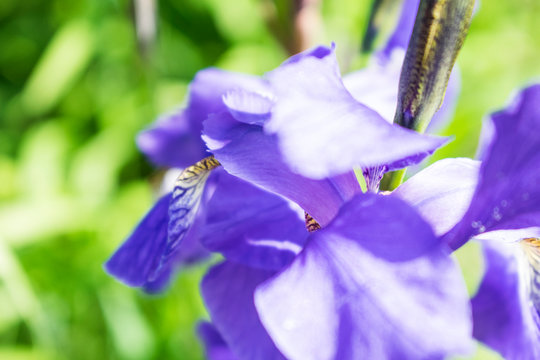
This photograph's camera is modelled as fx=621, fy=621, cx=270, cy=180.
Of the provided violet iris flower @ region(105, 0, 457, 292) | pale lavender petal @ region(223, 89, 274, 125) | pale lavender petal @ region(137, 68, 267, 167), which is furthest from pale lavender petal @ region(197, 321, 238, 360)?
pale lavender petal @ region(223, 89, 274, 125)

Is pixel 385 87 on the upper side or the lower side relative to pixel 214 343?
upper

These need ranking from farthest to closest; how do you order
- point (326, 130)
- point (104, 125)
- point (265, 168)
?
1. point (104, 125)
2. point (265, 168)
3. point (326, 130)

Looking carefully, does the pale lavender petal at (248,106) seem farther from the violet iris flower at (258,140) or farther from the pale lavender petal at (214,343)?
the pale lavender petal at (214,343)

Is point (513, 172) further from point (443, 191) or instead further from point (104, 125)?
point (104, 125)

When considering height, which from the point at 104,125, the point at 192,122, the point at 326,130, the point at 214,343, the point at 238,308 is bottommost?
the point at 104,125

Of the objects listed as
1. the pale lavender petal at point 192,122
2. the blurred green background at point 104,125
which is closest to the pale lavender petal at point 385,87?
the pale lavender petal at point 192,122

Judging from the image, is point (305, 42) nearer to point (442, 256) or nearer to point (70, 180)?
A: point (442, 256)

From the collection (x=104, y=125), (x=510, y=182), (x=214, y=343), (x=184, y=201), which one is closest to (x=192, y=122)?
(x=184, y=201)
